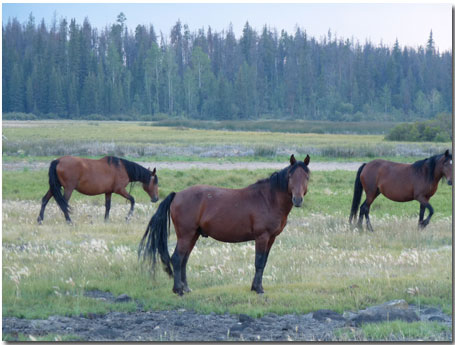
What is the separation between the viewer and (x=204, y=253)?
1023 cm

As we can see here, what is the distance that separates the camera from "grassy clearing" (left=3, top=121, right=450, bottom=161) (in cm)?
2681

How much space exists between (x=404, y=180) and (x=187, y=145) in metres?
23.6

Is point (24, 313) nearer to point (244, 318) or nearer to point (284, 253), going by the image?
point (244, 318)

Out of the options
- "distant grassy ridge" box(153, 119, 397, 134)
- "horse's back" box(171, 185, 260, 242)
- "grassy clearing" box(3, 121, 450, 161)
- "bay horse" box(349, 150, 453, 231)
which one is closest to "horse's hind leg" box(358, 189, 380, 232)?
"bay horse" box(349, 150, 453, 231)

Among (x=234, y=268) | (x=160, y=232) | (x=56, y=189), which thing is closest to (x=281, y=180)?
(x=160, y=232)

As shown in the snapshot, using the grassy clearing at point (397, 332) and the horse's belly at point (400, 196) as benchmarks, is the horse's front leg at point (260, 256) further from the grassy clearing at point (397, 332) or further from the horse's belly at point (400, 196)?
the horse's belly at point (400, 196)

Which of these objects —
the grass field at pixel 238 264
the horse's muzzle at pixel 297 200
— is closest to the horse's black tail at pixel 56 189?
the grass field at pixel 238 264

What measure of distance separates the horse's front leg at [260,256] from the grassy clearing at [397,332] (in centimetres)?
164

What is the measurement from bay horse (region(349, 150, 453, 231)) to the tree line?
7.21 ft

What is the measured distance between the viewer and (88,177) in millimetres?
14234

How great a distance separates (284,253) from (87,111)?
1217 centimetres

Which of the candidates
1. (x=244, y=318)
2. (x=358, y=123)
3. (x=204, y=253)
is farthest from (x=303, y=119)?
(x=244, y=318)

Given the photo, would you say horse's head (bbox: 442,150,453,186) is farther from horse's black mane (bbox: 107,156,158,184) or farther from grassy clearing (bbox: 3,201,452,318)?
horse's black mane (bbox: 107,156,158,184)

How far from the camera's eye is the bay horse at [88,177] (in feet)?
45.0
